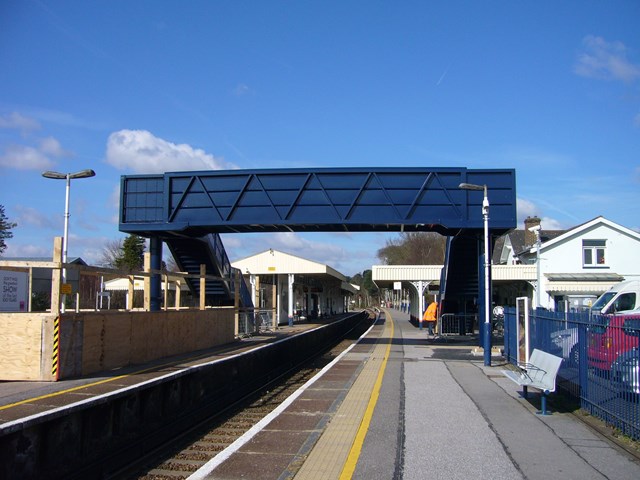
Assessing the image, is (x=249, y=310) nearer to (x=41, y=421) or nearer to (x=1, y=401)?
(x=1, y=401)

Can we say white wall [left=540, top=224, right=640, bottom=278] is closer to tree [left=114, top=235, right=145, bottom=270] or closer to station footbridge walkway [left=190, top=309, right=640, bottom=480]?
station footbridge walkway [left=190, top=309, right=640, bottom=480]

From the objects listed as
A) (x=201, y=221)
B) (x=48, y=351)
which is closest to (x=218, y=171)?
(x=201, y=221)

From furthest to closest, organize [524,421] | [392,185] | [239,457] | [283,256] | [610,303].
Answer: [283,256]
[392,185]
[610,303]
[524,421]
[239,457]

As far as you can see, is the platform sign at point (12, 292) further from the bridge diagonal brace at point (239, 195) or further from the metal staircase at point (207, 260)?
the bridge diagonal brace at point (239, 195)

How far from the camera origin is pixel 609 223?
125ft

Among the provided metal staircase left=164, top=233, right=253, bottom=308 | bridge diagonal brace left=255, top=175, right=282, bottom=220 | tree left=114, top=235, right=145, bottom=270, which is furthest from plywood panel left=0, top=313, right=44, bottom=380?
tree left=114, top=235, right=145, bottom=270

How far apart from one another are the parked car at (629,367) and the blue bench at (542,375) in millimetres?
1070

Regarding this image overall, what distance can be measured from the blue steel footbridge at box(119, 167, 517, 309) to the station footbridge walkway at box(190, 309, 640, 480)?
10.2 m

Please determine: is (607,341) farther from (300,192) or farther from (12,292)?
(12,292)

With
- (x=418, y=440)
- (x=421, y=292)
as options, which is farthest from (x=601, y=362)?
(x=421, y=292)

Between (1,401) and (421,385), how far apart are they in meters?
8.38

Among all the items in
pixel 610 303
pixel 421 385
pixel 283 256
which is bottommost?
pixel 421 385

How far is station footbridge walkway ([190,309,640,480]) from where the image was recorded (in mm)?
6824

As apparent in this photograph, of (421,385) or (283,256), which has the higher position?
(283,256)
